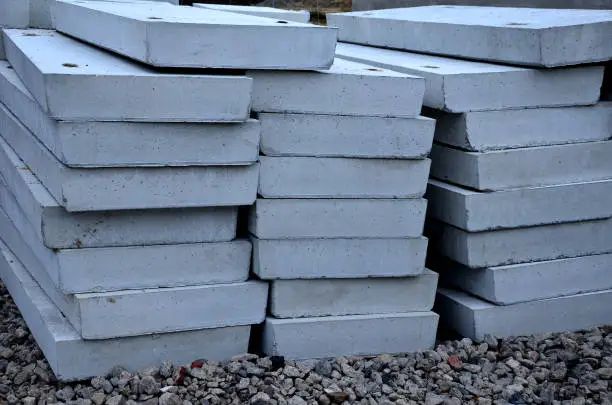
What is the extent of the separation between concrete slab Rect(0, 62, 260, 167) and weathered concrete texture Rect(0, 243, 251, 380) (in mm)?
710

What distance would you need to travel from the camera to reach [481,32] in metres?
4.18

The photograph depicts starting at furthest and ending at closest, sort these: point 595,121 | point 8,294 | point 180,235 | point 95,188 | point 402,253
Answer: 1. point 8,294
2. point 595,121
3. point 402,253
4. point 180,235
5. point 95,188

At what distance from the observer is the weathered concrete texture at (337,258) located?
3.53 meters

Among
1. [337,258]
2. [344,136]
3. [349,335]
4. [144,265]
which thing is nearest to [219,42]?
[344,136]

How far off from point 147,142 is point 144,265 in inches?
19.7

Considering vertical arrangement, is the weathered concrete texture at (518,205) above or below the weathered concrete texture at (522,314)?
above

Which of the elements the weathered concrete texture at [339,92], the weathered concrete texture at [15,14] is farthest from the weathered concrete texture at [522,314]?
the weathered concrete texture at [15,14]

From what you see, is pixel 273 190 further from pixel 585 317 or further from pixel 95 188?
pixel 585 317

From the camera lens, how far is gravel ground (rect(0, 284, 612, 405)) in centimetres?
337

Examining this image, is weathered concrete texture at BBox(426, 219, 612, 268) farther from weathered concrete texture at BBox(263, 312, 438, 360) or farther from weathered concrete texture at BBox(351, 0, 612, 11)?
weathered concrete texture at BBox(351, 0, 612, 11)

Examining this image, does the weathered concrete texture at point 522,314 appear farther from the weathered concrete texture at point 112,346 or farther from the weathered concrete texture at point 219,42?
the weathered concrete texture at point 219,42

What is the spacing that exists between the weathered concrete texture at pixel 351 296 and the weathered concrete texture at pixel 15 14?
2179 mm

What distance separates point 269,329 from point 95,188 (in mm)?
939

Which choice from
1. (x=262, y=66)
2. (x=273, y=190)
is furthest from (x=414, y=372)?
(x=262, y=66)
